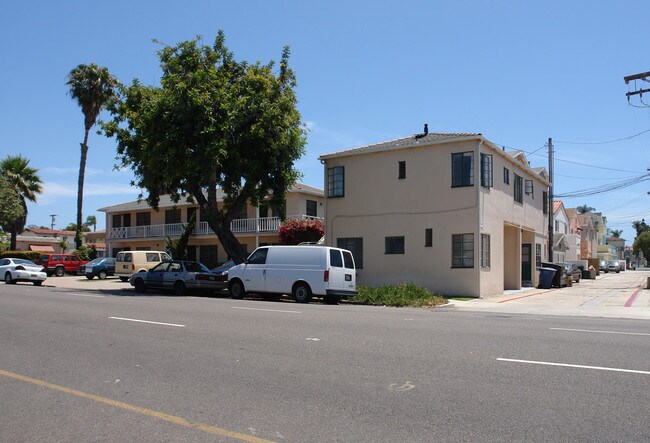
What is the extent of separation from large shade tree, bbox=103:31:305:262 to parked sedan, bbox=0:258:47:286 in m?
9.24

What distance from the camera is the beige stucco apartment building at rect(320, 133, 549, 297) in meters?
23.0

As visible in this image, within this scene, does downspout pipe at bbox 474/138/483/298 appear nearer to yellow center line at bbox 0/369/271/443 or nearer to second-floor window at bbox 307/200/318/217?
second-floor window at bbox 307/200/318/217

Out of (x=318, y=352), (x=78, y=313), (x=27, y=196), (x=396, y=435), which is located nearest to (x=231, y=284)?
(x=78, y=313)

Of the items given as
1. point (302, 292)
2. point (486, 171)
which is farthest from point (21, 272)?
point (486, 171)

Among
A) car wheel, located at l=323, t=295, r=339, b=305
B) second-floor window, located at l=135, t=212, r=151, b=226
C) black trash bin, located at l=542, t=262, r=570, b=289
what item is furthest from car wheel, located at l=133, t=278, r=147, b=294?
second-floor window, located at l=135, t=212, r=151, b=226

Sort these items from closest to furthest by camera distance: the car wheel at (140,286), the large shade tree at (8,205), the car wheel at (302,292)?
the car wheel at (302,292) → the car wheel at (140,286) → the large shade tree at (8,205)

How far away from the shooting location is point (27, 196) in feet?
172

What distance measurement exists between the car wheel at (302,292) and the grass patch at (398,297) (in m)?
1.99

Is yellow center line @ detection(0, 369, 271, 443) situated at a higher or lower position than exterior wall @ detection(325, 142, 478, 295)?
lower

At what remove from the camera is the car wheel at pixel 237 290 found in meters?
20.9

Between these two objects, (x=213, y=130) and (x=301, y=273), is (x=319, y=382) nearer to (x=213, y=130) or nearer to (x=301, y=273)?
(x=301, y=273)

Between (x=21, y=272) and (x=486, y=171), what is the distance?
24471mm

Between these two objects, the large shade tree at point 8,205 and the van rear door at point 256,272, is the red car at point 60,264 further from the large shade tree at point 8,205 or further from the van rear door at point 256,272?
the van rear door at point 256,272

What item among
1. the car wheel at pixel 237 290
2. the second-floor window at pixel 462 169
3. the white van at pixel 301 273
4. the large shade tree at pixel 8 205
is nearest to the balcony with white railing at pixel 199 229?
the large shade tree at pixel 8 205
